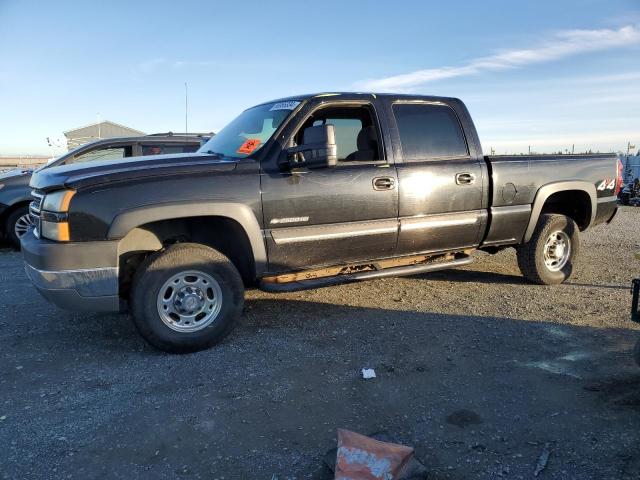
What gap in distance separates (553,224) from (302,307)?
298cm

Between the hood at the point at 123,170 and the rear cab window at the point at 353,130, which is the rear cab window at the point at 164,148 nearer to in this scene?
the rear cab window at the point at 353,130

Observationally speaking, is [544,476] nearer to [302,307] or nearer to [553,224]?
[302,307]

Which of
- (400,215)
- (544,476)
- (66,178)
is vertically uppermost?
(66,178)

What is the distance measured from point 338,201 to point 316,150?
1.64ft

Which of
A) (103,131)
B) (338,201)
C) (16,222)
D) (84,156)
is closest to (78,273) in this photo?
(338,201)

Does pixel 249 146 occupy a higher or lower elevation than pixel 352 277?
higher

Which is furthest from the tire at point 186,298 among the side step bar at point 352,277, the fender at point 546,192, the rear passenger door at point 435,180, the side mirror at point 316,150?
the fender at point 546,192

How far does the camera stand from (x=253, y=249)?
157 inches

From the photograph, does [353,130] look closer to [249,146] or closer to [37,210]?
[249,146]

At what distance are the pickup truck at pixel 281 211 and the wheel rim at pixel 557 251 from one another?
0.68 ft

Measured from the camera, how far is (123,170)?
12.1ft

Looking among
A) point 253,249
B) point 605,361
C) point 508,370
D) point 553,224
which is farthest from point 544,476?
point 553,224

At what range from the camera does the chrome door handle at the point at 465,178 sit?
4.82 meters

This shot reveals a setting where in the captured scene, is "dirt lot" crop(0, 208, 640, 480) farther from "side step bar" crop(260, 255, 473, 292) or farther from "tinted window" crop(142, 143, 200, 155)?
"tinted window" crop(142, 143, 200, 155)
